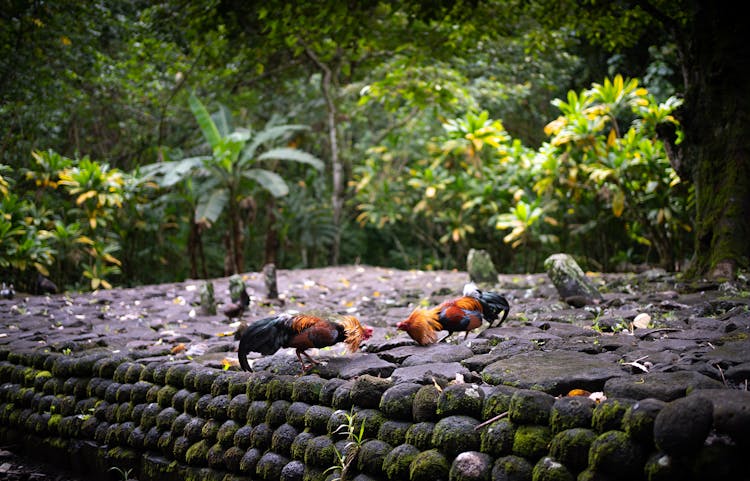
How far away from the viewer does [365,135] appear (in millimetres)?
11531

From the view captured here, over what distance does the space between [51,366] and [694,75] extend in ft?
18.4

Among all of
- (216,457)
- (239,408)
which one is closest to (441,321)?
(239,408)

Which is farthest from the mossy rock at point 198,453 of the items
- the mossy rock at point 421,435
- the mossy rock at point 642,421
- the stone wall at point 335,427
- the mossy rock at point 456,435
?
the mossy rock at point 642,421

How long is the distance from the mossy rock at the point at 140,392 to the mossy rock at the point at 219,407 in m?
0.63

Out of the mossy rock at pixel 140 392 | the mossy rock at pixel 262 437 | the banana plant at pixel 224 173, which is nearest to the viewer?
the mossy rock at pixel 262 437

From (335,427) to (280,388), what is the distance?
46cm

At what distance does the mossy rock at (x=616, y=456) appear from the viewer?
181 centimetres

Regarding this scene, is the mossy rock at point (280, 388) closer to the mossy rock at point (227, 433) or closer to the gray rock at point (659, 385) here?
the mossy rock at point (227, 433)

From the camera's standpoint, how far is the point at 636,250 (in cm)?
830

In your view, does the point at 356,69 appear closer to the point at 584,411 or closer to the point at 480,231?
the point at 480,231

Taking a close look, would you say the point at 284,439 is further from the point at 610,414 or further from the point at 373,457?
the point at 610,414

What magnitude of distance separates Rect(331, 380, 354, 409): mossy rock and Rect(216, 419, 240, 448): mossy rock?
0.66m

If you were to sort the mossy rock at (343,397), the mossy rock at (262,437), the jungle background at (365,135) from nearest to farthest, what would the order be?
the mossy rock at (343,397), the mossy rock at (262,437), the jungle background at (365,135)

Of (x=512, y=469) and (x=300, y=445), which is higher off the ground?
(x=512, y=469)
